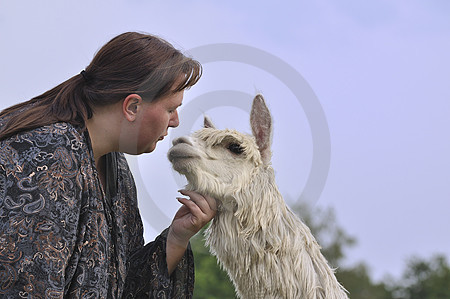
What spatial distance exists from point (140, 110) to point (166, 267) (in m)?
1.04

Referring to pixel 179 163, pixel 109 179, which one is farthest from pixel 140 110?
pixel 109 179

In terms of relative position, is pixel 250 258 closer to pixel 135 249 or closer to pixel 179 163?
pixel 179 163

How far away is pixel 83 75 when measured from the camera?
3330 mm

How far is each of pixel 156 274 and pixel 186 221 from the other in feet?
1.61

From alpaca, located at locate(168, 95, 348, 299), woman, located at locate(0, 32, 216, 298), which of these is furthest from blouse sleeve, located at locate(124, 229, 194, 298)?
alpaca, located at locate(168, 95, 348, 299)

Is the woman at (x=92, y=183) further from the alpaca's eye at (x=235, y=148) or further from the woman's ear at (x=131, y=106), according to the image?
the alpaca's eye at (x=235, y=148)

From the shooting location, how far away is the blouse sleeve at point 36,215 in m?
2.80

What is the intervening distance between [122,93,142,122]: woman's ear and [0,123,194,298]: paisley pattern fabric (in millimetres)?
233

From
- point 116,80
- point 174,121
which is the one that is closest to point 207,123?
point 174,121

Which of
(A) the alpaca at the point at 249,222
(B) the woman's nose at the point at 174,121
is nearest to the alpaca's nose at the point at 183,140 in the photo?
(A) the alpaca at the point at 249,222

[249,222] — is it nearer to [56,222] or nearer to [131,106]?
[131,106]

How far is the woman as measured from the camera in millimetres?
2840

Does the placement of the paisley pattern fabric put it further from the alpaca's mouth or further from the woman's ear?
the alpaca's mouth

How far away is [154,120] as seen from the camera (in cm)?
325
